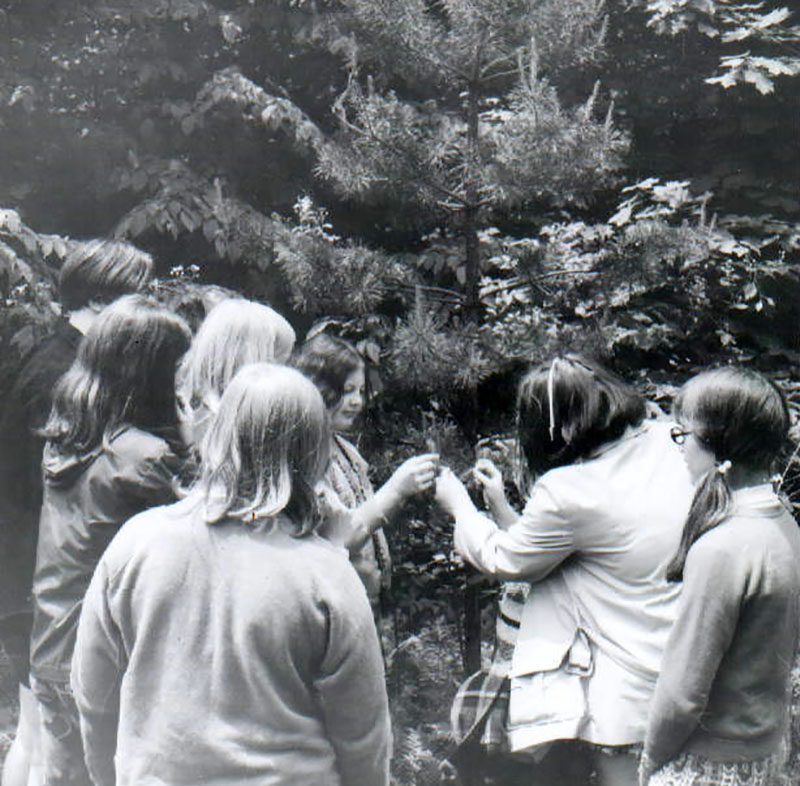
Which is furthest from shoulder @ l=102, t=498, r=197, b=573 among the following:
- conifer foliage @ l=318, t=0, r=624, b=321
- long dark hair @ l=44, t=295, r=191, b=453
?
conifer foliage @ l=318, t=0, r=624, b=321

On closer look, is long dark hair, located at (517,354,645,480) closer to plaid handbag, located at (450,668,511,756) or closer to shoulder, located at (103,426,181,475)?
plaid handbag, located at (450,668,511,756)

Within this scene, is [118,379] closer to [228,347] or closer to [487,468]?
[228,347]

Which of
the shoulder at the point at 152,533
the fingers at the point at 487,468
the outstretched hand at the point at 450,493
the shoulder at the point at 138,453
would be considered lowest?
the outstretched hand at the point at 450,493

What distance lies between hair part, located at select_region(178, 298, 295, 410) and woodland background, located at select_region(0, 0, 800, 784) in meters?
1.30

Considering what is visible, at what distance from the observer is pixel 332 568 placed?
180 cm

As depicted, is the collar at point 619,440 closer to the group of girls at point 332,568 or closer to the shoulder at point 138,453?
the group of girls at point 332,568

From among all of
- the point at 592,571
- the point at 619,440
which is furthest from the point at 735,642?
the point at 619,440

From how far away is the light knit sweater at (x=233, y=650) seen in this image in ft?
5.74

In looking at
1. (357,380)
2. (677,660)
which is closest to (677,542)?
(677,660)

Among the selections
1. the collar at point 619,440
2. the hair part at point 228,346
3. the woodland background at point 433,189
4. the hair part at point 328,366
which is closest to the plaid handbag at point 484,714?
the collar at point 619,440

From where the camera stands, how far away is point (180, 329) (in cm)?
254

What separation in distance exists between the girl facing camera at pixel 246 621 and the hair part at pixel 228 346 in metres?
0.66

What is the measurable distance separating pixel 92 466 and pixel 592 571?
129cm

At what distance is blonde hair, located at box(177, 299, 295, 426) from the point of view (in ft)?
8.26
